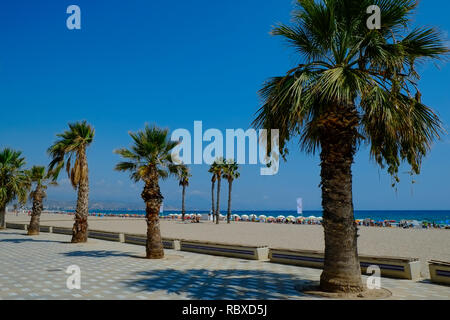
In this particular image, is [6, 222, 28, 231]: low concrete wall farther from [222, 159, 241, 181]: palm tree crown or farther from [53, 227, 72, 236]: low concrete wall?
[222, 159, 241, 181]: palm tree crown

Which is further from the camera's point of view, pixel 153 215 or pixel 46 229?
pixel 46 229

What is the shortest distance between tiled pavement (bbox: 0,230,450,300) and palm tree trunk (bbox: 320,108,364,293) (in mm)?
881

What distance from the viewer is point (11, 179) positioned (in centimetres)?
2977

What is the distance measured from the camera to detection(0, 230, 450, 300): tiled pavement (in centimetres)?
827

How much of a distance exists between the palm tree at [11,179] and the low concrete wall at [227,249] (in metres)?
19.9

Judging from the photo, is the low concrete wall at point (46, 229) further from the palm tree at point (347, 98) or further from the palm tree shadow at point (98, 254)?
the palm tree at point (347, 98)

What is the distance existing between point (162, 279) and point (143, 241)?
35.8ft

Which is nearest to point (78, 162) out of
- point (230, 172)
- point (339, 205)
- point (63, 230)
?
point (63, 230)

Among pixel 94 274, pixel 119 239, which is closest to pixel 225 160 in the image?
pixel 119 239

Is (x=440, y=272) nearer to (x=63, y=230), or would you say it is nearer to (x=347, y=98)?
(x=347, y=98)

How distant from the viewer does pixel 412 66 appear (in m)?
8.28

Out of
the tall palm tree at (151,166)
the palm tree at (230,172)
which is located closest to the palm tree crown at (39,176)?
the tall palm tree at (151,166)
